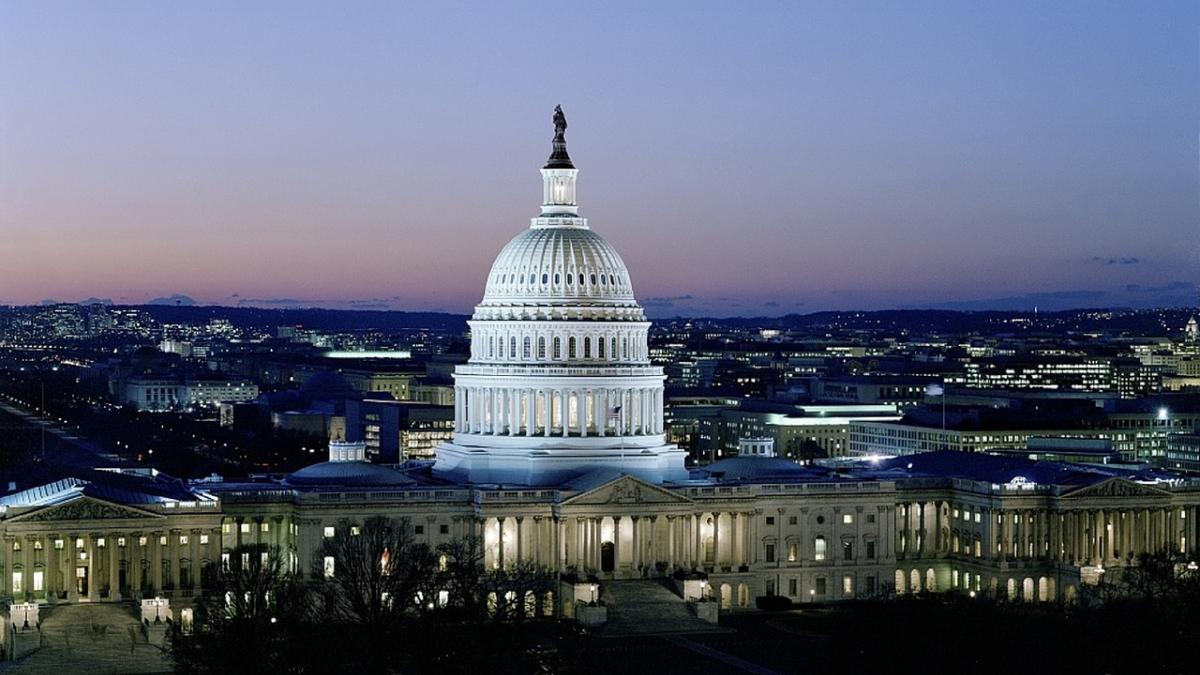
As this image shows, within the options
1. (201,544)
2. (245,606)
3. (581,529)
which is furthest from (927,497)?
(245,606)

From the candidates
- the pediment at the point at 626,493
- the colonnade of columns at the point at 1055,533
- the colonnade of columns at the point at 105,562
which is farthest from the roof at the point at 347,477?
the colonnade of columns at the point at 1055,533

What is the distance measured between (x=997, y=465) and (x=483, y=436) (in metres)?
32.8

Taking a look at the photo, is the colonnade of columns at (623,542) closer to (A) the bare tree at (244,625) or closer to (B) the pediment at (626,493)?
(B) the pediment at (626,493)

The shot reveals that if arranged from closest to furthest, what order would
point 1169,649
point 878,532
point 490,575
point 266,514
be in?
point 1169,649, point 490,575, point 266,514, point 878,532

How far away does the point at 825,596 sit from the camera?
165750mm

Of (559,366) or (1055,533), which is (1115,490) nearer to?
(1055,533)

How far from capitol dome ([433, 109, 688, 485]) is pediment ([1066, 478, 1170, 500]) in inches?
985

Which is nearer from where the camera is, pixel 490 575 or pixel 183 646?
pixel 183 646

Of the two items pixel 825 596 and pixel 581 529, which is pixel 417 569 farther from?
pixel 825 596

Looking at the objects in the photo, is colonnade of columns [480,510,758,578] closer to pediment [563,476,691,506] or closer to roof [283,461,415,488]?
pediment [563,476,691,506]

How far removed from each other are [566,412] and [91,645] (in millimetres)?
43731

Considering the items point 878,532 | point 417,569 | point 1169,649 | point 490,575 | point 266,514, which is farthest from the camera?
point 878,532

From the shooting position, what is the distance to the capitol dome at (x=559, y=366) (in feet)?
560

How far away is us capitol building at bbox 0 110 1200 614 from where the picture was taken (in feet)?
496
